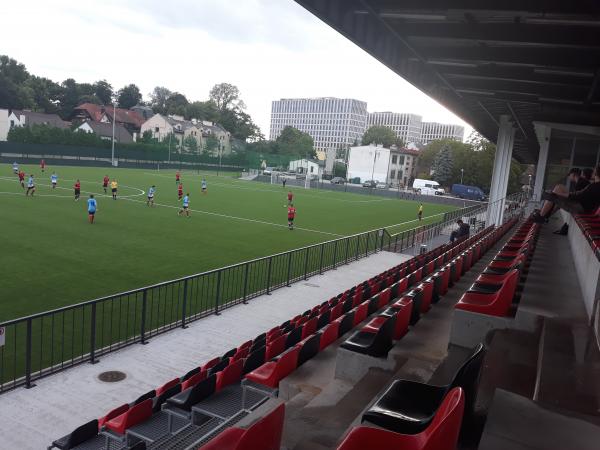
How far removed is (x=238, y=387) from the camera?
5.68m

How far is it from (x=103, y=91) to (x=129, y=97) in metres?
9.54

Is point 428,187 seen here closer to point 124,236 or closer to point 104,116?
point 124,236

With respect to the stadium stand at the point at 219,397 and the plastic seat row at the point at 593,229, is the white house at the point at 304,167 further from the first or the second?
the stadium stand at the point at 219,397

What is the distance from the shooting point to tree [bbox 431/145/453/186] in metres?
89.9

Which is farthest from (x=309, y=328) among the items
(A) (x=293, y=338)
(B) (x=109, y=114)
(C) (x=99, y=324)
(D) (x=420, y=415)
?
(B) (x=109, y=114)

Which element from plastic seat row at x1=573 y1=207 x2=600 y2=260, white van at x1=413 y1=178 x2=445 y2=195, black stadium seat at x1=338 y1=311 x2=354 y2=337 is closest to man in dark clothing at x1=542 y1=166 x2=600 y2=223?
plastic seat row at x1=573 y1=207 x2=600 y2=260

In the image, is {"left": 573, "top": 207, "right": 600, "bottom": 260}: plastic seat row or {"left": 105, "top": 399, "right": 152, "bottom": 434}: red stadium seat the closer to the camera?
{"left": 105, "top": 399, "right": 152, "bottom": 434}: red stadium seat

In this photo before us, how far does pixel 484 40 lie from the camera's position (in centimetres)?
942

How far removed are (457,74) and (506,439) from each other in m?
12.8

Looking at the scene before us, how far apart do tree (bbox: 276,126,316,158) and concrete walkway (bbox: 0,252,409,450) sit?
113 meters

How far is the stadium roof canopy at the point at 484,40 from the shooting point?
8219mm

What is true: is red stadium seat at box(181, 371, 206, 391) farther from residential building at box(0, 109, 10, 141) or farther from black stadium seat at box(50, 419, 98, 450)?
residential building at box(0, 109, 10, 141)

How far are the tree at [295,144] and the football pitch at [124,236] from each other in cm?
8359

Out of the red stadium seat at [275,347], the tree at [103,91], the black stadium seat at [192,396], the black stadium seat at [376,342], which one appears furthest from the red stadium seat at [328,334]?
the tree at [103,91]
